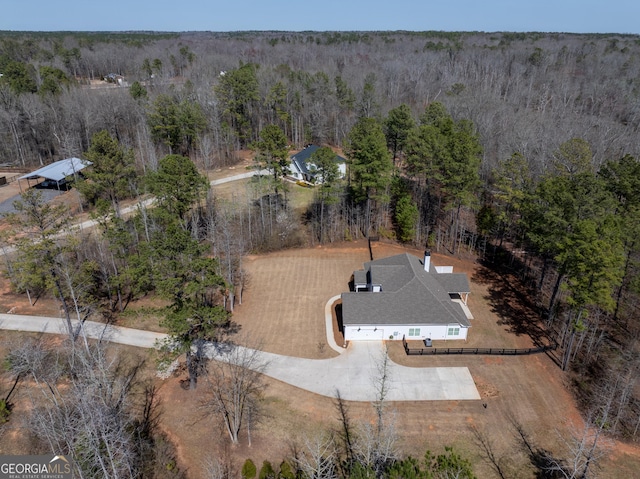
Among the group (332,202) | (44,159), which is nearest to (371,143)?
(332,202)

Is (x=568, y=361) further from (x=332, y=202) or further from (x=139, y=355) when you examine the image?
(x=139, y=355)

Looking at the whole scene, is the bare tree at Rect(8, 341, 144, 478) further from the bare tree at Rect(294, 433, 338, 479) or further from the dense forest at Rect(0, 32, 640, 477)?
the bare tree at Rect(294, 433, 338, 479)

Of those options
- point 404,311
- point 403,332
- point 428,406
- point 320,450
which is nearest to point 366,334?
point 403,332

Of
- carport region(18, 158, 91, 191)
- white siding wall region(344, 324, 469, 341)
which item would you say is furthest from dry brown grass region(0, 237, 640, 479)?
carport region(18, 158, 91, 191)

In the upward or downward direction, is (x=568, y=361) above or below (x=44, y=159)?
below

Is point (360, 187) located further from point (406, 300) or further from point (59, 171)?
point (59, 171)

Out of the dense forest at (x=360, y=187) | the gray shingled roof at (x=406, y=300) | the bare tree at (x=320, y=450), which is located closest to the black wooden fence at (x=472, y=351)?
the gray shingled roof at (x=406, y=300)
